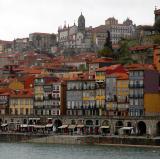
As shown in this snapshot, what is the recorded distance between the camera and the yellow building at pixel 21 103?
102 m

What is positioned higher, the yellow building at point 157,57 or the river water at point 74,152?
the yellow building at point 157,57

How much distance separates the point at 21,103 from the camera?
4055 inches

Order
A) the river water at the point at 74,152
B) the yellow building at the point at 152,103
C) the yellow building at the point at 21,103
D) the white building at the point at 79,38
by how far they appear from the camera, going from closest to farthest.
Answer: the river water at the point at 74,152, the yellow building at the point at 152,103, the yellow building at the point at 21,103, the white building at the point at 79,38

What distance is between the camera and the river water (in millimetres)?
64875

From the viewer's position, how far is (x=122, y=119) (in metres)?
84.5

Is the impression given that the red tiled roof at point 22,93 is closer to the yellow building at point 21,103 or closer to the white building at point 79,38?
the yellow building at point 21,103

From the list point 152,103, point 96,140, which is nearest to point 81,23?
point 152,103

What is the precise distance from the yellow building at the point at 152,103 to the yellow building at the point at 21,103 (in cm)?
2227

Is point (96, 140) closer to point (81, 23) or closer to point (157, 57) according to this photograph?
point (157, 57)

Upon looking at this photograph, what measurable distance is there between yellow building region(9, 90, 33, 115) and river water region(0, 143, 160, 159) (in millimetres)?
22587

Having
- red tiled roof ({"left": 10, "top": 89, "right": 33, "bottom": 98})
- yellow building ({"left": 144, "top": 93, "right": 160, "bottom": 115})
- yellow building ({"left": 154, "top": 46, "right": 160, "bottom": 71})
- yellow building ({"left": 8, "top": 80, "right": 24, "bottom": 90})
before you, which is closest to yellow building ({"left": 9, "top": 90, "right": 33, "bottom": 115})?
red tiled roof ({"left": 10, "top": 89, "right": 33, "bottom": 98})

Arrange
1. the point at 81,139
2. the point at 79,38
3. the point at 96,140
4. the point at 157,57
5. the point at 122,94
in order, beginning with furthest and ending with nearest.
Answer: the point at 79,38
the point at 157,57
the point at 122,94
the point at 81,139
the point at 96,140

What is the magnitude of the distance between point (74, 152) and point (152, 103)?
1949 cm

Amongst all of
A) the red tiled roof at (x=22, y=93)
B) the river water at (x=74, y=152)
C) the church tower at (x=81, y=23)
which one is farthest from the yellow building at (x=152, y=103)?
the church tower at (x=81, y=23)
